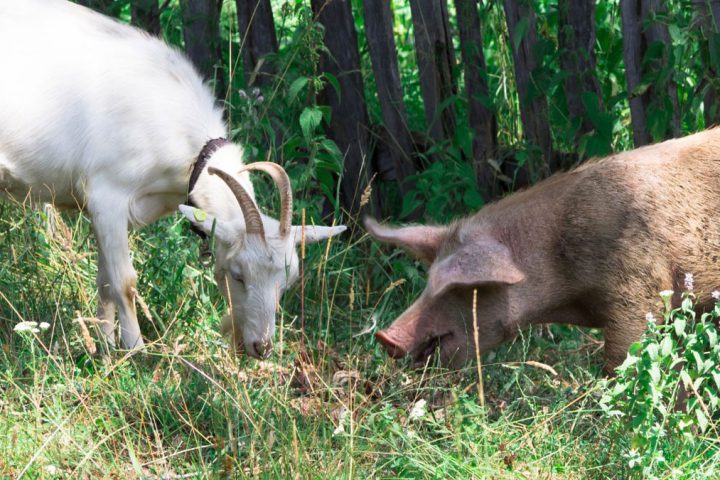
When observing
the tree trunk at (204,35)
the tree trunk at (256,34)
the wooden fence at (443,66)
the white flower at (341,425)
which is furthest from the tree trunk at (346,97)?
the white flower at (341,425)

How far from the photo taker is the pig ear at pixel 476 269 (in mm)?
4516

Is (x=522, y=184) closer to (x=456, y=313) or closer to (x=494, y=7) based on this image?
(x=494, y=7)

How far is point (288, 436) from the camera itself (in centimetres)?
405

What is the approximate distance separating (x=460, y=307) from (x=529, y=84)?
200cm

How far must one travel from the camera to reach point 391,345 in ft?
15.1

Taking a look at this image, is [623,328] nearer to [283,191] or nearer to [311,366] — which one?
[311,366]

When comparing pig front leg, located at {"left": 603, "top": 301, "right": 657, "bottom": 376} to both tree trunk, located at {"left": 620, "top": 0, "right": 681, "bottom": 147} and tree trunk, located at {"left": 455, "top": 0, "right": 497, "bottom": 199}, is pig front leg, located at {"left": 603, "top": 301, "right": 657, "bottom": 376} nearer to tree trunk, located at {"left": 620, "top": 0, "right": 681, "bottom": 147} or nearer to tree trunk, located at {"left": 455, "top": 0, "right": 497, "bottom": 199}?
tree trunk, located at {"left": 620, "top": 0, "right": 681, "bottom": 147}

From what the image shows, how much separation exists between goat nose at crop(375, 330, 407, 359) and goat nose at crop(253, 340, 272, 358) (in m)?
0.65

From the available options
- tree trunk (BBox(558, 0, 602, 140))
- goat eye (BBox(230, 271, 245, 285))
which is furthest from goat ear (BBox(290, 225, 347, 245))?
tree trunk (BBox(558, 0, 602, 140))

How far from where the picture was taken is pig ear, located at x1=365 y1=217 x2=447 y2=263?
16.1ft

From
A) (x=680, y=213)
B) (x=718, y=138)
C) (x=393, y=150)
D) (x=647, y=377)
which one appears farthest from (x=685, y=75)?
(x=647, y=377)

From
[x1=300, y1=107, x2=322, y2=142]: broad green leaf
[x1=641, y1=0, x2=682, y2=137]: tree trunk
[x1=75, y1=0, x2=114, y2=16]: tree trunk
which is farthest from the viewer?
[x1=75, y1=0, x2=114, y2=16]: tree trunk

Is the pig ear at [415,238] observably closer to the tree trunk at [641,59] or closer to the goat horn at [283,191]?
the goat horn at [283,191]

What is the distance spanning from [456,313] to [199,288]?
5.60 feet
